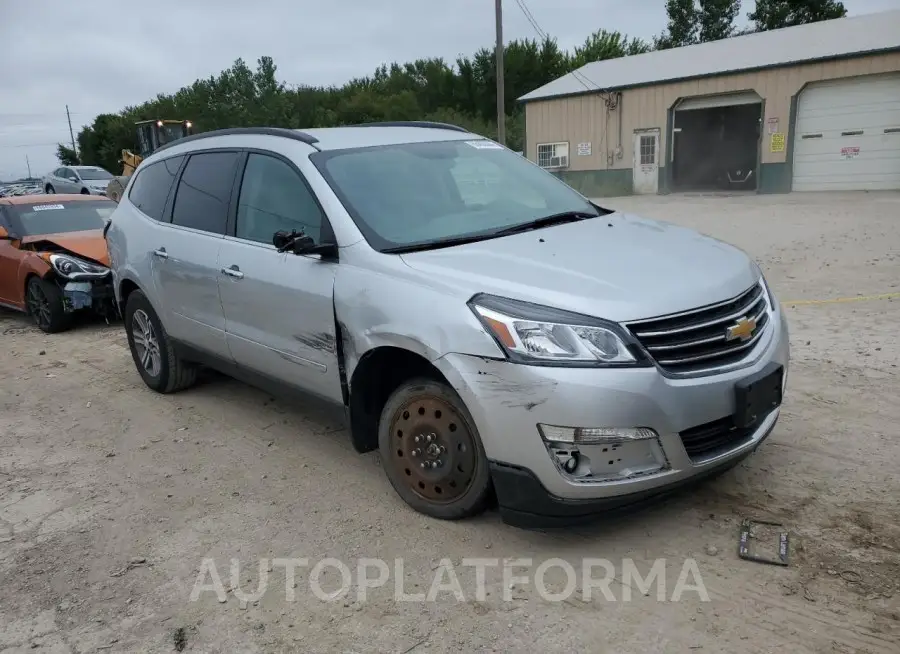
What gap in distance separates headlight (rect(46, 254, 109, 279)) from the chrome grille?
7.08 metres

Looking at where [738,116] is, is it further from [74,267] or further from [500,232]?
[500,232]

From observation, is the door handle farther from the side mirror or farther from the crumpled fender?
the crumpled fender

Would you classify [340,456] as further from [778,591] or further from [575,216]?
[778,591]

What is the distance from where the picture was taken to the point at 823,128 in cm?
2048

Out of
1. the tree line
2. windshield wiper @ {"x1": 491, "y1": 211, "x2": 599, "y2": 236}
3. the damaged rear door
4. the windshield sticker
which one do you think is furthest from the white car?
windshield wiper @ {"x1": 491, "y1": 211, "x2": 599, "y2": 236}

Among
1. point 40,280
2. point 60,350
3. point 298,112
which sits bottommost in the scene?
point 60,350

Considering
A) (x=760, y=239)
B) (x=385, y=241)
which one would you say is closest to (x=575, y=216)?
(x=385, y=241)

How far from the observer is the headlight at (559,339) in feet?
9.29

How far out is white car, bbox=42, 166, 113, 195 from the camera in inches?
1003

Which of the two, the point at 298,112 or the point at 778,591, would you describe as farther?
the point at 298,112

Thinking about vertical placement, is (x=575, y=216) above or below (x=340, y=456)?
above

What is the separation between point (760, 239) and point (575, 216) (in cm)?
881

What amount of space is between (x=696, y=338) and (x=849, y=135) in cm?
2050

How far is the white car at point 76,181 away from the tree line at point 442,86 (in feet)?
50.9
